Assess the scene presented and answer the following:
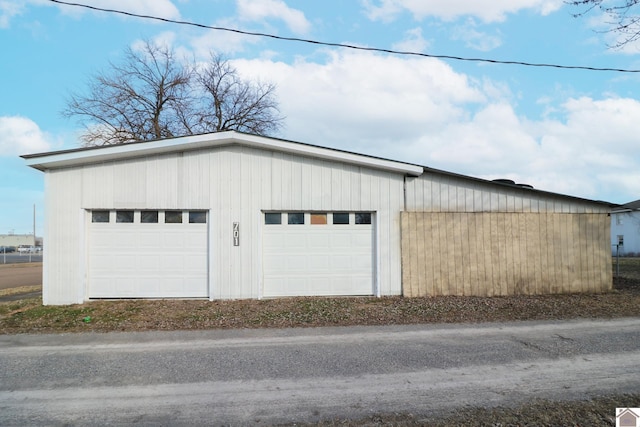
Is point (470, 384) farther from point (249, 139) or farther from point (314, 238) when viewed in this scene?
point (249, 139)

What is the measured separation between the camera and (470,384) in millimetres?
4320

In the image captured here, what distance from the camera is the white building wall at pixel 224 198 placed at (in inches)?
368

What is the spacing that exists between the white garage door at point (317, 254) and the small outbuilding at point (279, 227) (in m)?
0.03

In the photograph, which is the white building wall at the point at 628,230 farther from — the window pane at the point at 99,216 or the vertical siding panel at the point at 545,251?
the window pane at the point at 99,216

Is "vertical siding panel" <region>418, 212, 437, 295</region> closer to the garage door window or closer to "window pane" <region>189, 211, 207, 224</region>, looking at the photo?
the garage door window

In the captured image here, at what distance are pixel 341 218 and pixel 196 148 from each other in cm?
407

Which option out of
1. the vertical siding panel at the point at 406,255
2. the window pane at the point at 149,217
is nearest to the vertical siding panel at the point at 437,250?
the vertical siding panel at the point at 406,255

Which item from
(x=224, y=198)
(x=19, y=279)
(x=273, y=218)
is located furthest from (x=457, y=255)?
(x=19, y=279)

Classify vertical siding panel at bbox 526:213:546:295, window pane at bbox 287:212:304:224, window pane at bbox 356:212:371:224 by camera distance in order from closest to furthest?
window pane at bbox 287:212:304:224
window pane at bbox 356:212:371:224
vertical siding panel at bbox 526:213:546:295

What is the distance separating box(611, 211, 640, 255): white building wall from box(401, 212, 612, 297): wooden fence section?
1091 inches

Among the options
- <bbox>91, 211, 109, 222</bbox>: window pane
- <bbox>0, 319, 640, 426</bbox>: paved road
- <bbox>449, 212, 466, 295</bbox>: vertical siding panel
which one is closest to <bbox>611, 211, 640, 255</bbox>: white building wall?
<bbox>449, 212, 466, 295</bbox>: vertical siding panel

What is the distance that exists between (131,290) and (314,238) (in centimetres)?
466

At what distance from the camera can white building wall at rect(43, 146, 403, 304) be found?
30.7 ft

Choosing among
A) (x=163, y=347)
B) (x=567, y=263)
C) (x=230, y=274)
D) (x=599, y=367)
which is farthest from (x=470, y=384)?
(x=567, y=263)
